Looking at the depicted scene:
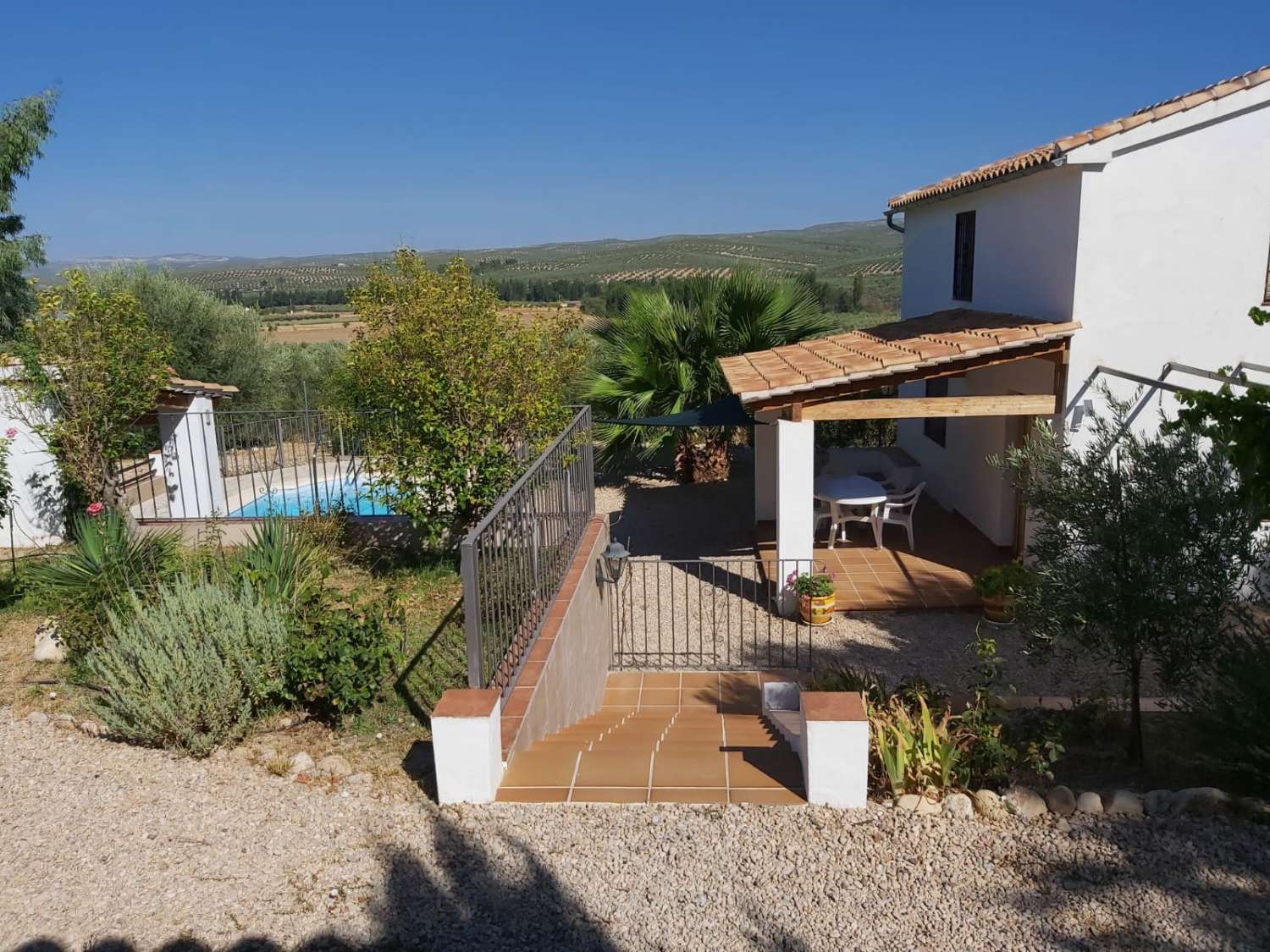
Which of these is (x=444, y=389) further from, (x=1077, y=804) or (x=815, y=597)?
(x=1077, y=804)

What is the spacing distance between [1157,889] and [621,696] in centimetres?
510

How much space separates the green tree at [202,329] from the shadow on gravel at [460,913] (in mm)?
20294

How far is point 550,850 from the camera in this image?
427 centimetres

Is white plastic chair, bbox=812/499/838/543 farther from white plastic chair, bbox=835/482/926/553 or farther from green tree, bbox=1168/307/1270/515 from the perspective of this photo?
green tree, bbox=1168/307/1270/515

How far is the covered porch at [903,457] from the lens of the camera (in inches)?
374

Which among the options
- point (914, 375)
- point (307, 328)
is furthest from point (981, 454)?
point (307, 328)

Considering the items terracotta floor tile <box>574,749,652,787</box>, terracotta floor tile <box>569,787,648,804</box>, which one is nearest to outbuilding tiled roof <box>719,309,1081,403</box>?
terracotta floor tile <box>574,749,652,787</box>

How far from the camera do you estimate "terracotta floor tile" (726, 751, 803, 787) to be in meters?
4.98

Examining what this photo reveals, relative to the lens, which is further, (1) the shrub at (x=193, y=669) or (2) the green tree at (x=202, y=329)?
(2) the green tree at (x=202, y=329)

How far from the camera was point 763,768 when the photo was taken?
520 centimetres

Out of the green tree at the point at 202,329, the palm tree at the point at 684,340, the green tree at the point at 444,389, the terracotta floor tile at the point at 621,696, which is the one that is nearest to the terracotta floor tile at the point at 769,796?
the terracotta floor tile at the point at 621,696

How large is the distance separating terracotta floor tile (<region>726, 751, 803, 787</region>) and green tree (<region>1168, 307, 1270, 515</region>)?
286cm

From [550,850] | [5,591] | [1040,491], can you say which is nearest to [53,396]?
[5,591]

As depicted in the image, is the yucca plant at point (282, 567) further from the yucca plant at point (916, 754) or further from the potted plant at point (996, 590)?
the potted plant at point (996, 590)
